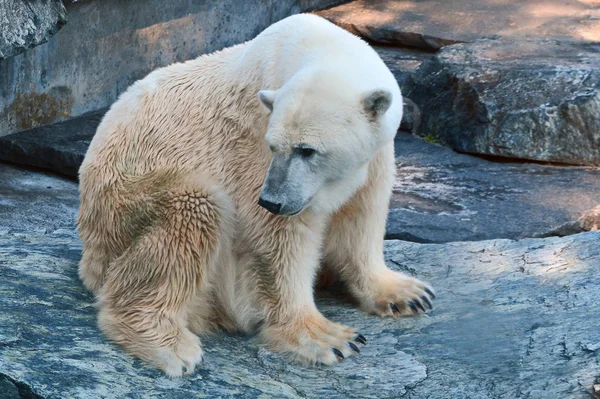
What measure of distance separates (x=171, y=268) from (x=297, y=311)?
1.65ft

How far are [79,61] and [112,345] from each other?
4.40 metres

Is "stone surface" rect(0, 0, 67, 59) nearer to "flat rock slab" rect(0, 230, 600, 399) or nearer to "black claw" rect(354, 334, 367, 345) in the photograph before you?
"flat rock slab" rect(0, 230, 600, 399)

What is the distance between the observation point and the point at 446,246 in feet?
14.7

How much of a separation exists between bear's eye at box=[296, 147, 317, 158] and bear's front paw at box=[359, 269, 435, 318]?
0.84 meters

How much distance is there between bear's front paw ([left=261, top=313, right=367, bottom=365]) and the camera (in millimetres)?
3449

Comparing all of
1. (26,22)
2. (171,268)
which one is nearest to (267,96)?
(171,268)

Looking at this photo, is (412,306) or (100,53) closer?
(412,306)

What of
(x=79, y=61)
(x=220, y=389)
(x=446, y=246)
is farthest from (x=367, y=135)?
(x=79, y=61)

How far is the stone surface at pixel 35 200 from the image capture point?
19.2 ft

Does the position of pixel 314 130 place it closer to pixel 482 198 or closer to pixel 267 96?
pixel 267 96

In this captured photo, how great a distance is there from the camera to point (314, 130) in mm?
3195

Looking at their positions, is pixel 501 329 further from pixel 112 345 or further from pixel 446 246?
pixel 112 345

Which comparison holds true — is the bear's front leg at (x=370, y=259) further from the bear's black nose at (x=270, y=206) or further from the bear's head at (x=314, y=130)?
the bear's black nose at (x=270, y=206)

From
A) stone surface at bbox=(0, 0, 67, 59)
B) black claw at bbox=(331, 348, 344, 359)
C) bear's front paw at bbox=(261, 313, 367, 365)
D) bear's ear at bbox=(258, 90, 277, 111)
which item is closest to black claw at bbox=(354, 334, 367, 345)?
bear's front paw at bbox=(261, 313, 367, 365)
